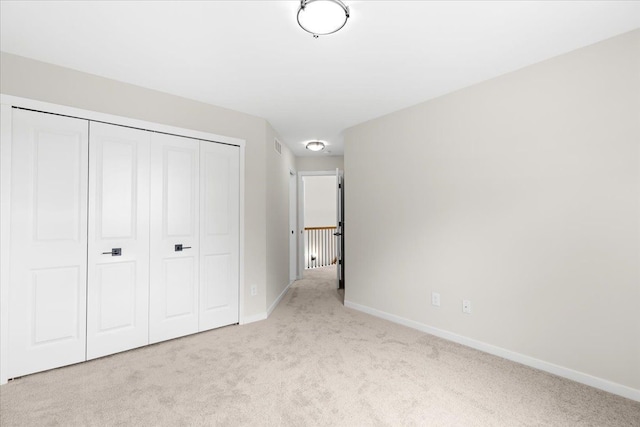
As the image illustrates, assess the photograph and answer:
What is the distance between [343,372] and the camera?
2.31m

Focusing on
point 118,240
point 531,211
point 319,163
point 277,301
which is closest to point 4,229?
point 118,240

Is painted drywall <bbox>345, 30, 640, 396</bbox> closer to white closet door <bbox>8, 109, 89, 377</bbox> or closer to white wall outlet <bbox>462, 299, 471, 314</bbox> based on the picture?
white wall outlet <bbox>462, 299, 471, 314</bbox>

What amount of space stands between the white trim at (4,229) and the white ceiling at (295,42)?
62 centimetres

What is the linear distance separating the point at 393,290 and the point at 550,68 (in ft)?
8.47

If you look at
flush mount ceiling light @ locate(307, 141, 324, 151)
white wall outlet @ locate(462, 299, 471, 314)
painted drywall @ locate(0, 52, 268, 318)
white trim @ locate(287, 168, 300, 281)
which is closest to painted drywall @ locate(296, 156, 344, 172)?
white trim @ locate(287, 168, 300, 281)

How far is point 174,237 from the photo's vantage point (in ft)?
9.90

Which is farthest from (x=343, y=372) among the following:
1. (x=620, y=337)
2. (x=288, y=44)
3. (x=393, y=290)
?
(x=288, y=44)

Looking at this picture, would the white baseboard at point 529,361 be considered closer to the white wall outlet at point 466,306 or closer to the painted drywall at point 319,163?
the white wall outlet at point 466,306

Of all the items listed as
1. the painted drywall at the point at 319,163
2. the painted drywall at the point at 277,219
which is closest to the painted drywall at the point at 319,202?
the painted drywall at the point at 319,163

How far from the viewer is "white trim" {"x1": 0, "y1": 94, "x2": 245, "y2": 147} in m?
2.28

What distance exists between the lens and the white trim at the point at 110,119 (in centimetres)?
228

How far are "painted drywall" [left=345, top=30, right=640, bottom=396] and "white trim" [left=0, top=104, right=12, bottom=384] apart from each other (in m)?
3.48

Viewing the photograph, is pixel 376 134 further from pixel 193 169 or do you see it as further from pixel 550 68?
pixel 193 169

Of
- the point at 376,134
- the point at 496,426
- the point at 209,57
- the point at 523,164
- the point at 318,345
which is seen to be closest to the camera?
the point at 496,426
